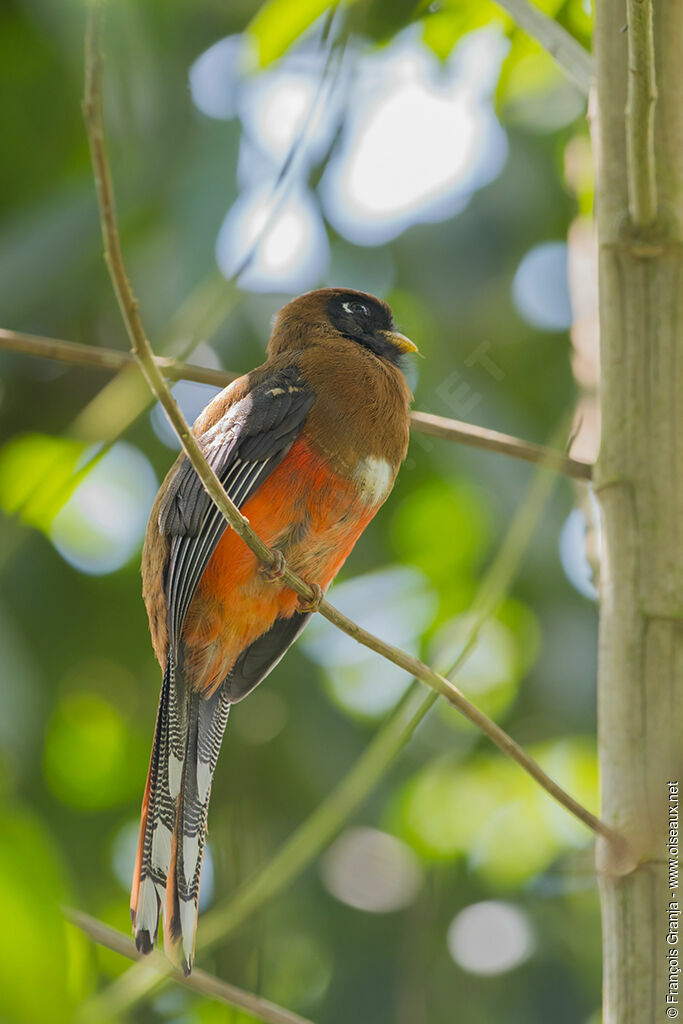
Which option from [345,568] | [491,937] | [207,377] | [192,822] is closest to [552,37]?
[207,377]

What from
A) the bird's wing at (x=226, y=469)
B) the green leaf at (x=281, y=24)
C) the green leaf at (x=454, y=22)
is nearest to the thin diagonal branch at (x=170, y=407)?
the bird's wing at (x=226, y=469)

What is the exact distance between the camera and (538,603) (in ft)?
14.6

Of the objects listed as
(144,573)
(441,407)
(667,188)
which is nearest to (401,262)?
(441,407)

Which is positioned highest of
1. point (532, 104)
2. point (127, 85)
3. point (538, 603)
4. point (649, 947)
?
point (532, 104)

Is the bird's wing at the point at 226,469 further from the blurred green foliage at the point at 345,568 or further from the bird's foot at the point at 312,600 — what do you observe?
the blurred green foliage at the point at 345,568

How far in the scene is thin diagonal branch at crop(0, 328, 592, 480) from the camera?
8.08 ft

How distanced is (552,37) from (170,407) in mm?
1541

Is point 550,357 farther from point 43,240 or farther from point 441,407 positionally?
point 43,240

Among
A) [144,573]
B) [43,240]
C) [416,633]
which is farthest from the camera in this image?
[416,633]

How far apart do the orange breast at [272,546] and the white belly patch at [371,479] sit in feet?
0.08

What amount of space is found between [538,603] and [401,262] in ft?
4.73

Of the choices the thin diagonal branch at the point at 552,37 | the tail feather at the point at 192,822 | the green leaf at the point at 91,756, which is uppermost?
the thin diagonal branch at the point at 552,37

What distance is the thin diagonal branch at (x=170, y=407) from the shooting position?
1320 millimetres

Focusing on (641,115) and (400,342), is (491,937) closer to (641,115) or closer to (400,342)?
(400,342)
